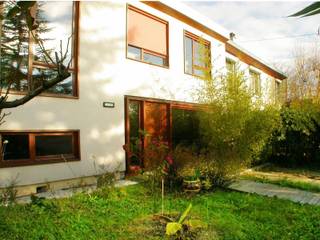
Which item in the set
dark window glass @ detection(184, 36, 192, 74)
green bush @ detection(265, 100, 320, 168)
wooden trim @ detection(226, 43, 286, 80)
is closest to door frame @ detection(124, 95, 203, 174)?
dark window glass @ detection(184, 36, 192, 74)

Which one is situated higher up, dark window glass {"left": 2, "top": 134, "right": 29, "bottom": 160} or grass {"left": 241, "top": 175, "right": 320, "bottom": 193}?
dark window glass {"left": 2, "top": 134, "right": 29, "bottom": 160}

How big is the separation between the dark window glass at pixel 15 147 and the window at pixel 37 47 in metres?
1.15

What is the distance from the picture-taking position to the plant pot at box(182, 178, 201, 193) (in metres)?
8.51

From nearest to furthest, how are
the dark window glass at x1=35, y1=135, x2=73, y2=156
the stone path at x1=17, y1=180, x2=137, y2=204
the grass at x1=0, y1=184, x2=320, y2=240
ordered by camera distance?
1. the grass at x1=0, y1=184, x2=320, y2=240
2. the stone path at x1=17, y1=180, x2=137, y2=204
3. the dark window glass at x1=35, y1=135, x2=73, y2=156

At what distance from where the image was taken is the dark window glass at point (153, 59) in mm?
12172

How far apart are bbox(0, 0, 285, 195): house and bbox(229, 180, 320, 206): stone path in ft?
12.2

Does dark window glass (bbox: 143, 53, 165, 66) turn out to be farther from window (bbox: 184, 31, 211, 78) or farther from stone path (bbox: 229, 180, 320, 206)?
stone path (bbox: 229, 180, 320, 206)

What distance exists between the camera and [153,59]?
41.0ft

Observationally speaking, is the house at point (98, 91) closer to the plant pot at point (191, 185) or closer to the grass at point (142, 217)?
the grass at point (142, 217)

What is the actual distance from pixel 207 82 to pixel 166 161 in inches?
181

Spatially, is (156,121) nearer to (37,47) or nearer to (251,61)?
(37,47)

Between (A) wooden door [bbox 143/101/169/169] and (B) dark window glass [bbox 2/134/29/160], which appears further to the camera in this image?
(A) wooden door [bbox 143/101/169/169]

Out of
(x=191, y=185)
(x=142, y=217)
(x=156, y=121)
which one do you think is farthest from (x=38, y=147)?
(x=156, y=121)

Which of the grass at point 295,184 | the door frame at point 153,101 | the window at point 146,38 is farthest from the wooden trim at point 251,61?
the grass at point 295,184
